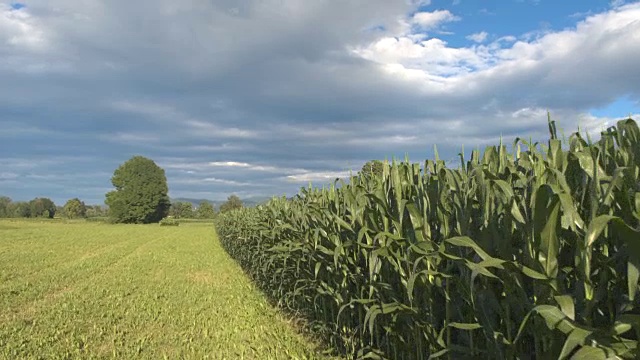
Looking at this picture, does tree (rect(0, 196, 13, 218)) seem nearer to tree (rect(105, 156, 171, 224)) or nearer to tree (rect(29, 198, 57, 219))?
tree (rect(29, 198, 57, 219))

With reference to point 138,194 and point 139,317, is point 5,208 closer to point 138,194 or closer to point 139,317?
point 138,194

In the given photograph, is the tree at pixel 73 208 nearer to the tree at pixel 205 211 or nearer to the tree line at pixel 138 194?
the tree at pixel 205 211

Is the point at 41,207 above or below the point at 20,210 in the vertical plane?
above

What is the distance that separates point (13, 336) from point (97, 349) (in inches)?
70.0

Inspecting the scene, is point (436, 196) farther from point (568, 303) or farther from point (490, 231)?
point (568, 303)

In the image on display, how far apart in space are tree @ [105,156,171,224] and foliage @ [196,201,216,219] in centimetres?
4545

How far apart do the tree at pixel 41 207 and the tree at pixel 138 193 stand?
56.5 m

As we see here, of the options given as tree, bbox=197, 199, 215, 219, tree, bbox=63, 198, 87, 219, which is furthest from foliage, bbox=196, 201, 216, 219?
tree, bbox=63, 198, 87, 219

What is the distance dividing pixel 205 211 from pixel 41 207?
52.7m

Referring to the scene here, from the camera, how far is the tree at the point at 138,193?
91.3 m

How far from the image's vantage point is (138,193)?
93.4 meters

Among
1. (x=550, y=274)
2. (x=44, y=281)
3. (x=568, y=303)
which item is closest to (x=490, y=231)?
(x=550, y=274)

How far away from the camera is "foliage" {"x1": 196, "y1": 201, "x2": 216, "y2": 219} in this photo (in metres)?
147

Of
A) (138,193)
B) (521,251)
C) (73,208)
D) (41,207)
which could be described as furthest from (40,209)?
(521,251)
